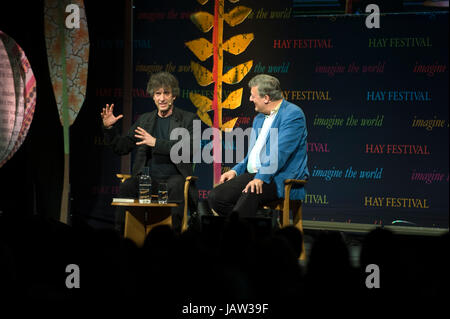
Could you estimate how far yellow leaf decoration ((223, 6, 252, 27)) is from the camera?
15.7ft

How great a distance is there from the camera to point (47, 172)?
15.5 feet

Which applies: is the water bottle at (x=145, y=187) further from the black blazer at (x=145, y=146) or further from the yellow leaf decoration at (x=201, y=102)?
the yellow leaf decoration at (x=201, y=102)

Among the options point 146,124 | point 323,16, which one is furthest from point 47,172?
point 323,16

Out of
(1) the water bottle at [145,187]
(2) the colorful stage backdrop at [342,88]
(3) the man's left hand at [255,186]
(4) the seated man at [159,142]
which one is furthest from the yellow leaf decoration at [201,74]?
(3) the man's left hand at [255,186]

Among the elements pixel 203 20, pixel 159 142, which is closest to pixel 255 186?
pixel 159 142

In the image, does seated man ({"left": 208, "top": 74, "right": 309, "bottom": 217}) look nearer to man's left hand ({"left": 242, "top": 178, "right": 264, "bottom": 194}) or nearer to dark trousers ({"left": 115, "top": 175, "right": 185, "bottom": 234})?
man's left hand ({"left": 242, "top": 178, "right": 264, "bottom": 194})

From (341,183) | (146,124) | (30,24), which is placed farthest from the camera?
(341,183)

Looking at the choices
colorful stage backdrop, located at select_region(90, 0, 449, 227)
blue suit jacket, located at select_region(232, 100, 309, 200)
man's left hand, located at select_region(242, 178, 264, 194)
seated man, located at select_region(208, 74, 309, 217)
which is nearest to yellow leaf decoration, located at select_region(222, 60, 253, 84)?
colorful stage backdrop, located at select_region(90, 0, 449, 227)

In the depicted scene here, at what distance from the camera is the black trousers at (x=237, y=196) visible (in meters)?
3.35

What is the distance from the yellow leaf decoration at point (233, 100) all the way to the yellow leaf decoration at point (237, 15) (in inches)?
23.6

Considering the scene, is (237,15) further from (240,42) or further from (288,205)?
(288,205)

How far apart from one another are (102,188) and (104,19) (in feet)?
5.37

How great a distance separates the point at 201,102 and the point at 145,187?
1.52 metres

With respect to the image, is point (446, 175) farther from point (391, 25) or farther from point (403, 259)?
point (403, 259)
